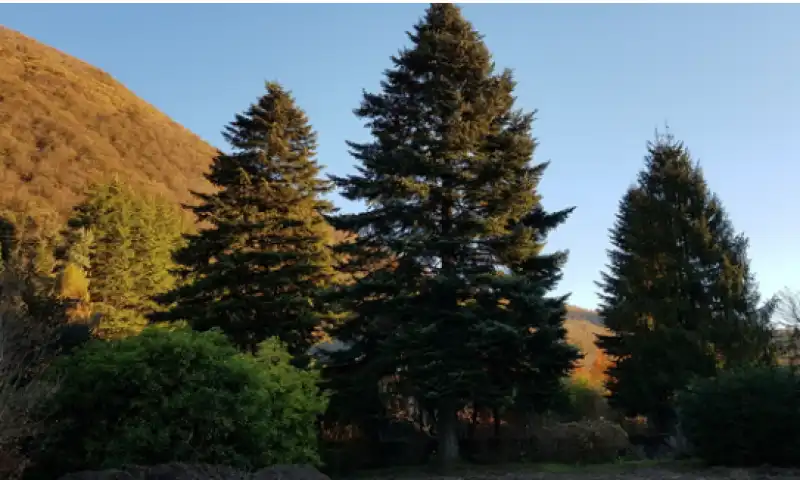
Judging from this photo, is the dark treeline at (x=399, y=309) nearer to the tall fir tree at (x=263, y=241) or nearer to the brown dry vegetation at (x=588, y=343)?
the tall fir tree at (x=263, y=241)

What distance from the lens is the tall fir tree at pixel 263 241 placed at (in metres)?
20.6

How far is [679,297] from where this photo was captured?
20828mm

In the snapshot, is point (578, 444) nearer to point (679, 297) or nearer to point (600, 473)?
point (600, 473)

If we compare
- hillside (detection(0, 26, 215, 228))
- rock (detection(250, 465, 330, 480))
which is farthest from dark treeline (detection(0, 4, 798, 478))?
hillside (detection(0, 26, 215, 228))

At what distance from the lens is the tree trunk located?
16.9 metres

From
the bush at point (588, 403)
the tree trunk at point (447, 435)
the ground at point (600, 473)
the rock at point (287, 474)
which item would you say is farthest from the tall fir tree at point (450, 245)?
the bush at point (588, 403)

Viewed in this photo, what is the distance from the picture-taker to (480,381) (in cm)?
1636

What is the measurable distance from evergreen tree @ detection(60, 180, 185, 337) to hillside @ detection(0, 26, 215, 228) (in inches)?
403

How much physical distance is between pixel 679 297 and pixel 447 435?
909cm

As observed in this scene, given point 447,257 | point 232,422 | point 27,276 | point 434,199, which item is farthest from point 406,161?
point 27,276

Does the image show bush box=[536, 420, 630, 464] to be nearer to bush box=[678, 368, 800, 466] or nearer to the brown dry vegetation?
bush box=[678, 368, 800, 466]

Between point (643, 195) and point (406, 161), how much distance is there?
10.2 m

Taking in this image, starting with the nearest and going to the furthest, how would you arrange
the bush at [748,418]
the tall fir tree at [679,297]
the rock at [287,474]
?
the rock at [287,474] → the bush at [748,418] → the tall fir tree at [679,297]

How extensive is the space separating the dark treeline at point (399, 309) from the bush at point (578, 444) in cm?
22
